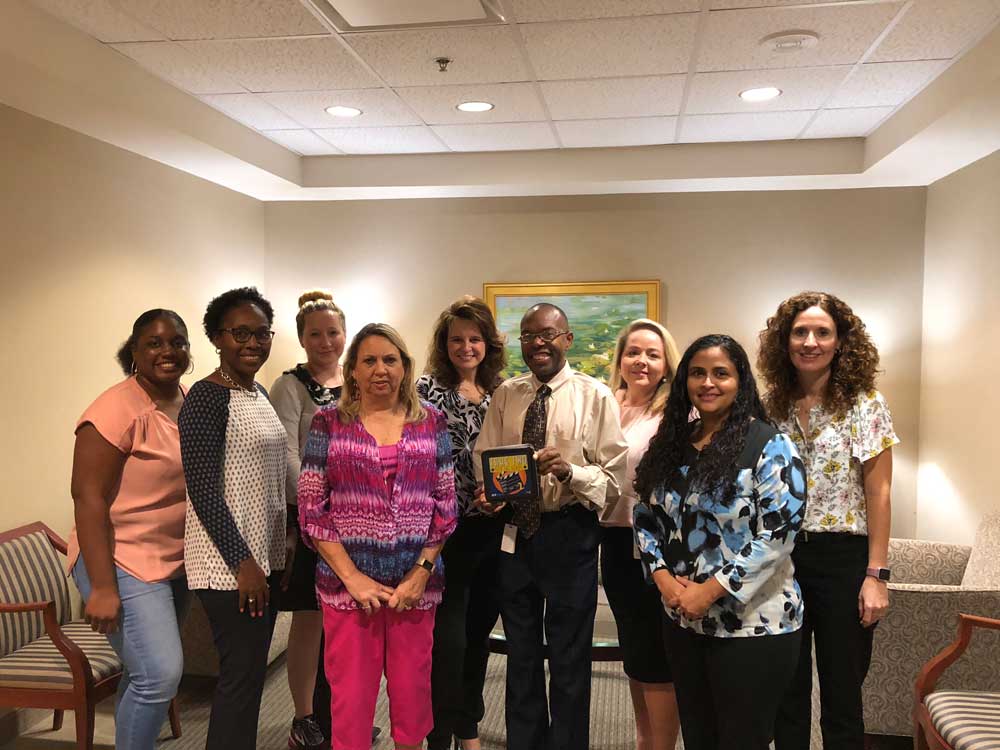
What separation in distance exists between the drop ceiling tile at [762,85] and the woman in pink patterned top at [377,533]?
7.25 ft

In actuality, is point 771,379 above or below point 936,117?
below

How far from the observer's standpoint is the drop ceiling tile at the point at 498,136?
4375mm

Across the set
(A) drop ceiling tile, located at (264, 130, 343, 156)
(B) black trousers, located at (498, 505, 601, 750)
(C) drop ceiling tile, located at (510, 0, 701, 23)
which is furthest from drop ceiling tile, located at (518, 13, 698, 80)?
(B) black trousers, located at (498, 505, 601, 750)

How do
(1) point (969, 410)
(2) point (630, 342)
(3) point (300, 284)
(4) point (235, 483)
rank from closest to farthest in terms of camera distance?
(4) point (235, 483) < (2) point (630, 342) < (1) point (969, 410) < (3) point (300, 284)

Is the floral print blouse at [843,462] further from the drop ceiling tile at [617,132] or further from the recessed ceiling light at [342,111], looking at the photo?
the recessed ceiling light at [342,111]

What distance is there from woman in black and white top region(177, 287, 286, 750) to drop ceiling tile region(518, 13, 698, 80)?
1676 mm

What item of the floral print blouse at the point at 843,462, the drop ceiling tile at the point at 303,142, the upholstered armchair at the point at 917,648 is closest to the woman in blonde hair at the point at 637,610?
the floral print blouse at the point at 843,462

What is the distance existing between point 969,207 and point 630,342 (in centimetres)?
286

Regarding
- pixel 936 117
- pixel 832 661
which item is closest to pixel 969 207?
pixel 936 117

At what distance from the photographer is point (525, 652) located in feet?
7.98

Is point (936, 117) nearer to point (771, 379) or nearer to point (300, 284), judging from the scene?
point (771, 379)

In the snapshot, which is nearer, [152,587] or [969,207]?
[152,587]

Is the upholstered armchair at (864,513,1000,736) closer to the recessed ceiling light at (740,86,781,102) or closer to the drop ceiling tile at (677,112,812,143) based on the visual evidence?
the recessed ceiling light at (740,86,781,102)

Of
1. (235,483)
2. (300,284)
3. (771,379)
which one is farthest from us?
(300,284)
